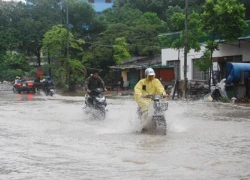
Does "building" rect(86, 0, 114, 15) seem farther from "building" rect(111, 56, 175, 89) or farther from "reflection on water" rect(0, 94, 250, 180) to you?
"reflection on water" rect(0, 94, 250, 180)

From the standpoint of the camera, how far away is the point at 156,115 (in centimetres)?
1105

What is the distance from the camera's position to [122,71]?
163ft

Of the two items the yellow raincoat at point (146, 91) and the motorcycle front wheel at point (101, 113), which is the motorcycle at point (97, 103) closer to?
the motorcycle front wheel at point (101, 113)

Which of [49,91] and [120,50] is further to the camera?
[120,50]

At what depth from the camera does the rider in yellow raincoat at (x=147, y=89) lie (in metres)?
11.3

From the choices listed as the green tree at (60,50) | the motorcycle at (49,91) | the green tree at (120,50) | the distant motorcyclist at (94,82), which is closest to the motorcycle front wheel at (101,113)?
the distant motorcyclist at (94,82)

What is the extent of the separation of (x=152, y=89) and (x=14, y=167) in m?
5.19

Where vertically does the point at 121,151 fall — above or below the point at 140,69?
below

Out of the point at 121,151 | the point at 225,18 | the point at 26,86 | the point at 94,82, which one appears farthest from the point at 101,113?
the point at 26,86

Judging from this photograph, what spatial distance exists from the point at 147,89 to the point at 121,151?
128 inches

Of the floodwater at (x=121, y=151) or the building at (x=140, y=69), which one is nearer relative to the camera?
the floodwater at (x=121, y=151)

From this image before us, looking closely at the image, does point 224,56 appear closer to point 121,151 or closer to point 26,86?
point 26,86

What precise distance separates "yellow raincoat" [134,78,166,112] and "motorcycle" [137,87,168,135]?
5.6 inches

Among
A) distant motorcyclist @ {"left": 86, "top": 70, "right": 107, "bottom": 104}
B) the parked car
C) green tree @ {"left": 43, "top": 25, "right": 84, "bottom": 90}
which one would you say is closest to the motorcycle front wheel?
distant motorcyclist @ {"left": 86, "top": 70, "right": 107, "bottom": 104}
